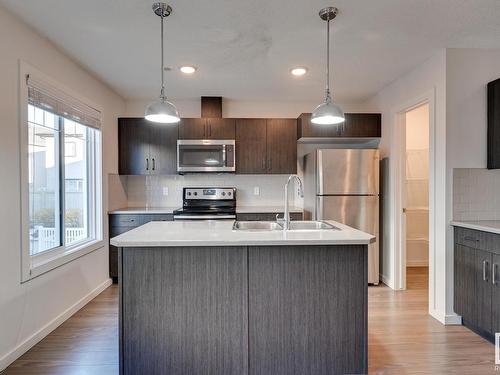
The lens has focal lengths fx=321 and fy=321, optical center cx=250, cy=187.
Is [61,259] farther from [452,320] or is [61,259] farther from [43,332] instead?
[452,320]

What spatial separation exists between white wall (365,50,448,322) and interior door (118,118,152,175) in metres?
2.98

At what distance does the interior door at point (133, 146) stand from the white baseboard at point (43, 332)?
1517 millimetres

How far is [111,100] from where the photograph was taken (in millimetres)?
3965

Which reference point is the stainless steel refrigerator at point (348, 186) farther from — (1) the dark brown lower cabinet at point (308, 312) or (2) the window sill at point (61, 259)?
(2) the window sill at point (61, 259)

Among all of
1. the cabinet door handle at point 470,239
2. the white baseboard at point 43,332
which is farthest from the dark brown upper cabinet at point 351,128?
the white baseboard at point 43,332

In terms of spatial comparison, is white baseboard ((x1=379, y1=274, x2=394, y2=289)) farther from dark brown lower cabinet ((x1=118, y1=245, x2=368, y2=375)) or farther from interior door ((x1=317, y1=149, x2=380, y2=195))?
dark brown lower cabinet ((x1=118, y1=245, x2=368, y2=375))

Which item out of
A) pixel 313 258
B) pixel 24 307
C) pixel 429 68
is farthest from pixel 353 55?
pixel 24 307

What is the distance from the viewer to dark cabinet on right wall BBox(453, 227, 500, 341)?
7.57 ft

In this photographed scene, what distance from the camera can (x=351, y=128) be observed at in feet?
13.2

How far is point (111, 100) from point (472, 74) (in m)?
3.82

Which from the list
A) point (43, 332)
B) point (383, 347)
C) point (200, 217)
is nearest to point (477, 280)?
point (383, 347)

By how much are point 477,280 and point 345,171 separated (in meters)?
1.68

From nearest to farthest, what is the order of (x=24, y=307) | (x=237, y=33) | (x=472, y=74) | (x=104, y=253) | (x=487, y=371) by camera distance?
(x=487, y=371) < (x=24, y=307) < (x=237, y=33) < (x=472, y=74) < (x=104, y=253)

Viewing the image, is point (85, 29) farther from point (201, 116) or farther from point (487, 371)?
point (487, 371)
